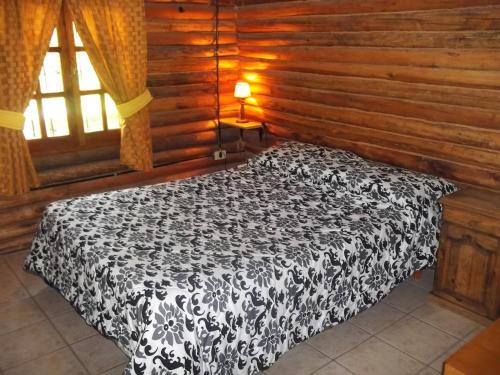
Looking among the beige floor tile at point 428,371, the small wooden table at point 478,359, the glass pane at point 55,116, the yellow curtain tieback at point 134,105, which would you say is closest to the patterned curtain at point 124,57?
the yellow curtain tieback at point 134,105

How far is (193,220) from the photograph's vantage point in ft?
10.3

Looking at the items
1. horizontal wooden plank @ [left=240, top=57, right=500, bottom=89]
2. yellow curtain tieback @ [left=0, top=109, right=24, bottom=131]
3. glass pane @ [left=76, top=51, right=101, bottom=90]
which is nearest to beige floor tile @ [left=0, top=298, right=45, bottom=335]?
yellow curtain tieback @ [left=0, top=109, right=24, bottom=131]

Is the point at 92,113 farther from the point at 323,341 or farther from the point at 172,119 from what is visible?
the point at 323,341

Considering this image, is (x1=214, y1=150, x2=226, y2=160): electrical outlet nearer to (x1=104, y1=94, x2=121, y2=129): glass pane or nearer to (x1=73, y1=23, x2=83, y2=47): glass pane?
(x1=104, y1=94, x2=121, y2=129): glass pane

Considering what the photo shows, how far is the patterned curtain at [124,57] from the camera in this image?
397 cm

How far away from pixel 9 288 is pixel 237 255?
6.25 feet

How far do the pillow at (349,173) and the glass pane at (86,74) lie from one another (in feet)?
5.07

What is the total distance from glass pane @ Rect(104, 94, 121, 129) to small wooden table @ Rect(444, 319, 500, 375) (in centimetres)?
333

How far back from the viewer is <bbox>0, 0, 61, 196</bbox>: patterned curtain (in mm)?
3586

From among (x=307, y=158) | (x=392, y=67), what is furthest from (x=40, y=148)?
(x=392, y=67)

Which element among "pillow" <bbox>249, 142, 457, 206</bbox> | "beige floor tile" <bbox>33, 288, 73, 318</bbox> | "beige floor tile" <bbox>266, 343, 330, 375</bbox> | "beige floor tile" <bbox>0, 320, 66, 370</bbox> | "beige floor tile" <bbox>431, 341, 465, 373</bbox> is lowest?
"beige floor tile" <bbox>266, 343, 330, 375</bbox>

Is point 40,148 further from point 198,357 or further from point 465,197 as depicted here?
point 465,197

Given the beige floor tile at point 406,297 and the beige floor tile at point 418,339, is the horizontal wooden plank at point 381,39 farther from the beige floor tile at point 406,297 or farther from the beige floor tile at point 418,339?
the beige floor tile at point 418,339

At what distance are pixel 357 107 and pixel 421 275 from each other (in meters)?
1.42
